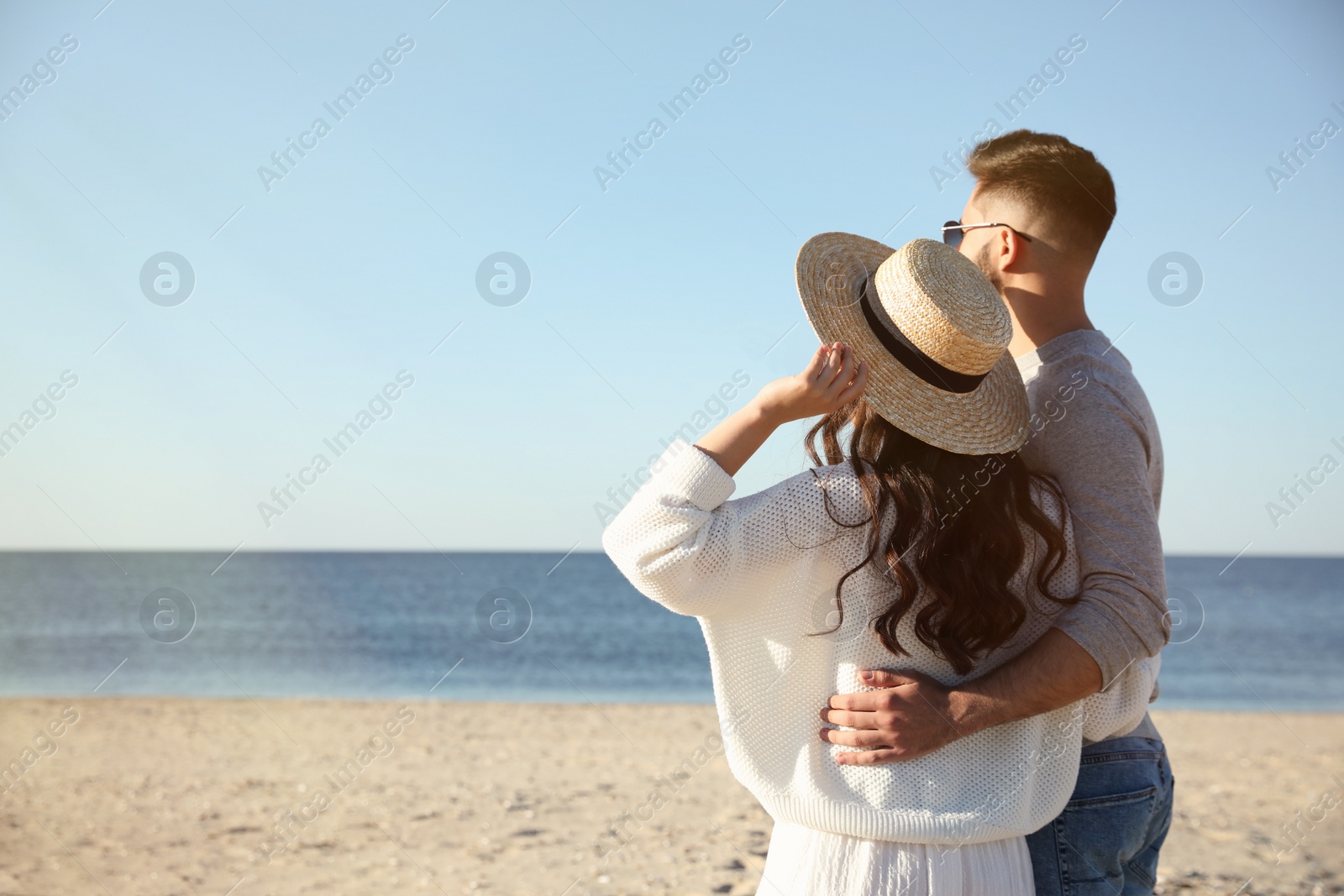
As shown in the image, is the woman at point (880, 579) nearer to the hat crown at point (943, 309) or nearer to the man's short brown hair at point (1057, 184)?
the hat crown at point (943, 309)

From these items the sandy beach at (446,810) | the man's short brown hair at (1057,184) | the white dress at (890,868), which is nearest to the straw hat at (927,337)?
the man's short brown hair at (1057,184)

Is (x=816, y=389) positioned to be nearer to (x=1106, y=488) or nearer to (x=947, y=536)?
(x=947, y=536)

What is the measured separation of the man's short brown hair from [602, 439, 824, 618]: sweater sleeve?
3.94ft

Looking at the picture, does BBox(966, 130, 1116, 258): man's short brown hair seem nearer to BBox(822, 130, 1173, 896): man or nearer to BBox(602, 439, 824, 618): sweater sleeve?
BBox(822, 130, 1173, 896): man

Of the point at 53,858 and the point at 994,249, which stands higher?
the point at 994,249

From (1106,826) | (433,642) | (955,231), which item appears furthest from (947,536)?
(433,642)

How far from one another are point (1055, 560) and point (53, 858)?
6.51 meters

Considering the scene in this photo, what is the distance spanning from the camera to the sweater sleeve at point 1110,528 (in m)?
1.84

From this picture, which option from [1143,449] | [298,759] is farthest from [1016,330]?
[298,759]

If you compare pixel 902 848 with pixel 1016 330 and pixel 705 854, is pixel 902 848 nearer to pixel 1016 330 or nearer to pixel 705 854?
pixel 1016 330

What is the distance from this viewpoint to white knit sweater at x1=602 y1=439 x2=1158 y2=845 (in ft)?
5.57

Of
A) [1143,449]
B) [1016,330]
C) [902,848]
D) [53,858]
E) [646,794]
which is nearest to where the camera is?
[902,848]

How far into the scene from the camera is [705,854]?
19.3 feet

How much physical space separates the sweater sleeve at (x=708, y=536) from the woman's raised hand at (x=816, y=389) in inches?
4.9
